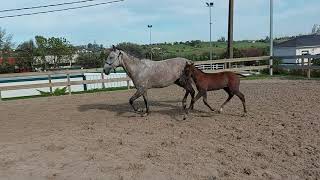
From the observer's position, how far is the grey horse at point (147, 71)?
1059 cm

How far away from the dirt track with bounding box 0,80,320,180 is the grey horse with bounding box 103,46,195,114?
2.42 feet

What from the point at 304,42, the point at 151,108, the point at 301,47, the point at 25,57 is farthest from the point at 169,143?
the point at 304,42

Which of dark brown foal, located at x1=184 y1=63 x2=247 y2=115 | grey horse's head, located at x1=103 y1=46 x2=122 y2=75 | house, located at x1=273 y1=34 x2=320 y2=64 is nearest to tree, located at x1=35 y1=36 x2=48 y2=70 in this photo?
house, located at x1=273 y1=34 x2=320 y2=64

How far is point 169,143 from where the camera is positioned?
748cm

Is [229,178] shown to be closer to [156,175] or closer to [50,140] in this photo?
[156,175]

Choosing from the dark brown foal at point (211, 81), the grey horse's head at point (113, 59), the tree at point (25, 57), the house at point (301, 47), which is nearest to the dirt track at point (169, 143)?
the dark brown foal at point (211, 81)

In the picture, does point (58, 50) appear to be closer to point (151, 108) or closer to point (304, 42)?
point (304, 42)

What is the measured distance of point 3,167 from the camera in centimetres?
678

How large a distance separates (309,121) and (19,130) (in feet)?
21.5

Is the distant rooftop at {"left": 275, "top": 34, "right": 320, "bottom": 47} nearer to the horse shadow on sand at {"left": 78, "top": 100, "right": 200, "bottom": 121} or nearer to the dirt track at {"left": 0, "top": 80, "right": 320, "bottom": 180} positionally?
the dirt track at {"left": 0, "top": 80, "right": 320, "bottom": 180}

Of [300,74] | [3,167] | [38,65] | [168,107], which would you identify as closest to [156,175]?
[3,167]

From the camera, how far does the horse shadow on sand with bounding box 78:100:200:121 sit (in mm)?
10820

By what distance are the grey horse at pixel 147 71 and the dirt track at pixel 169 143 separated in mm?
738

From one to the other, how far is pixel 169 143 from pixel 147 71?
3.51 metres
